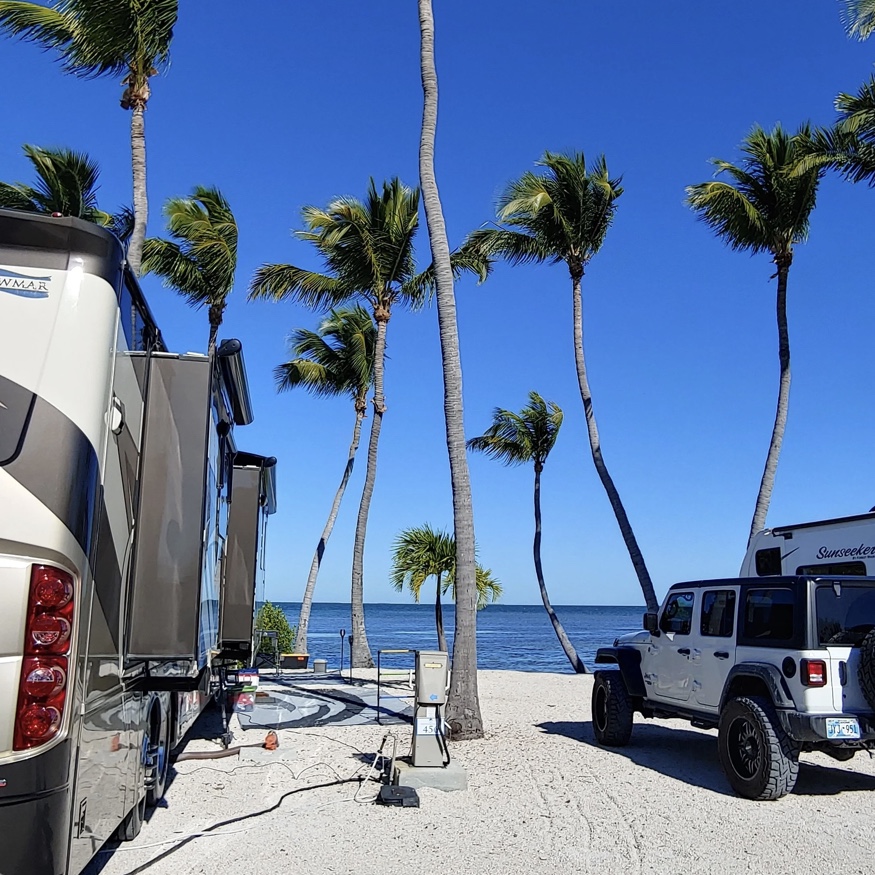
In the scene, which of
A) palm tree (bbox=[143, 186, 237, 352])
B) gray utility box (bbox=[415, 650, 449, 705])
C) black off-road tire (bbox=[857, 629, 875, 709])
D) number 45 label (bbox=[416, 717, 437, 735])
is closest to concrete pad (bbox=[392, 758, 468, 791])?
number 45 label (bbox=[416, 717, 437, 735])

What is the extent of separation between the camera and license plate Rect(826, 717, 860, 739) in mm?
6930

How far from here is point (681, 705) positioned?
8961 millimetres

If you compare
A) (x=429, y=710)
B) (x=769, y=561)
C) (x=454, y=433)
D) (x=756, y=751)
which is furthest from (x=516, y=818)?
(x=769, y=561)

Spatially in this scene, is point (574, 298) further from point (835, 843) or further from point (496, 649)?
point (496, 649)

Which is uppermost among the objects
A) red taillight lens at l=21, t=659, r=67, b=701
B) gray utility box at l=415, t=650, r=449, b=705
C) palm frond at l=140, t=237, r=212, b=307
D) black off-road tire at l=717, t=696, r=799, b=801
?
palm frond at l=140, t=237, r=212, b=307

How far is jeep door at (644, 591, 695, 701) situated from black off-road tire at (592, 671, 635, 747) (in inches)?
12.7

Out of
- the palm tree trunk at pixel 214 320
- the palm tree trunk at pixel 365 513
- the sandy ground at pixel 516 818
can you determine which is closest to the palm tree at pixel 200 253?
the palm tree trunk at pixel 214 320

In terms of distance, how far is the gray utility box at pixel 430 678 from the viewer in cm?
811

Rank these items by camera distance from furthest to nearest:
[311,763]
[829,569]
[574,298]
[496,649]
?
[496,649]
[574,298]
[829,569]
[311,763]

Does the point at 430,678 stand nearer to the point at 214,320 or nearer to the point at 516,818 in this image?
the point at 516,818

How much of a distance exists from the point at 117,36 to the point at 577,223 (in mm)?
9969

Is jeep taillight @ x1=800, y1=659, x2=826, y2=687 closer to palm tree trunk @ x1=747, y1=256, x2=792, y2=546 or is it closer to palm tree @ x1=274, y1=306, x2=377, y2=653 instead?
palm tree trunk @ x1=747, y1=256, x2=792, y2=546

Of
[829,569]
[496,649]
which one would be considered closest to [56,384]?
[829,569]

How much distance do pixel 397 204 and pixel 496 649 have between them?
29.5 m
